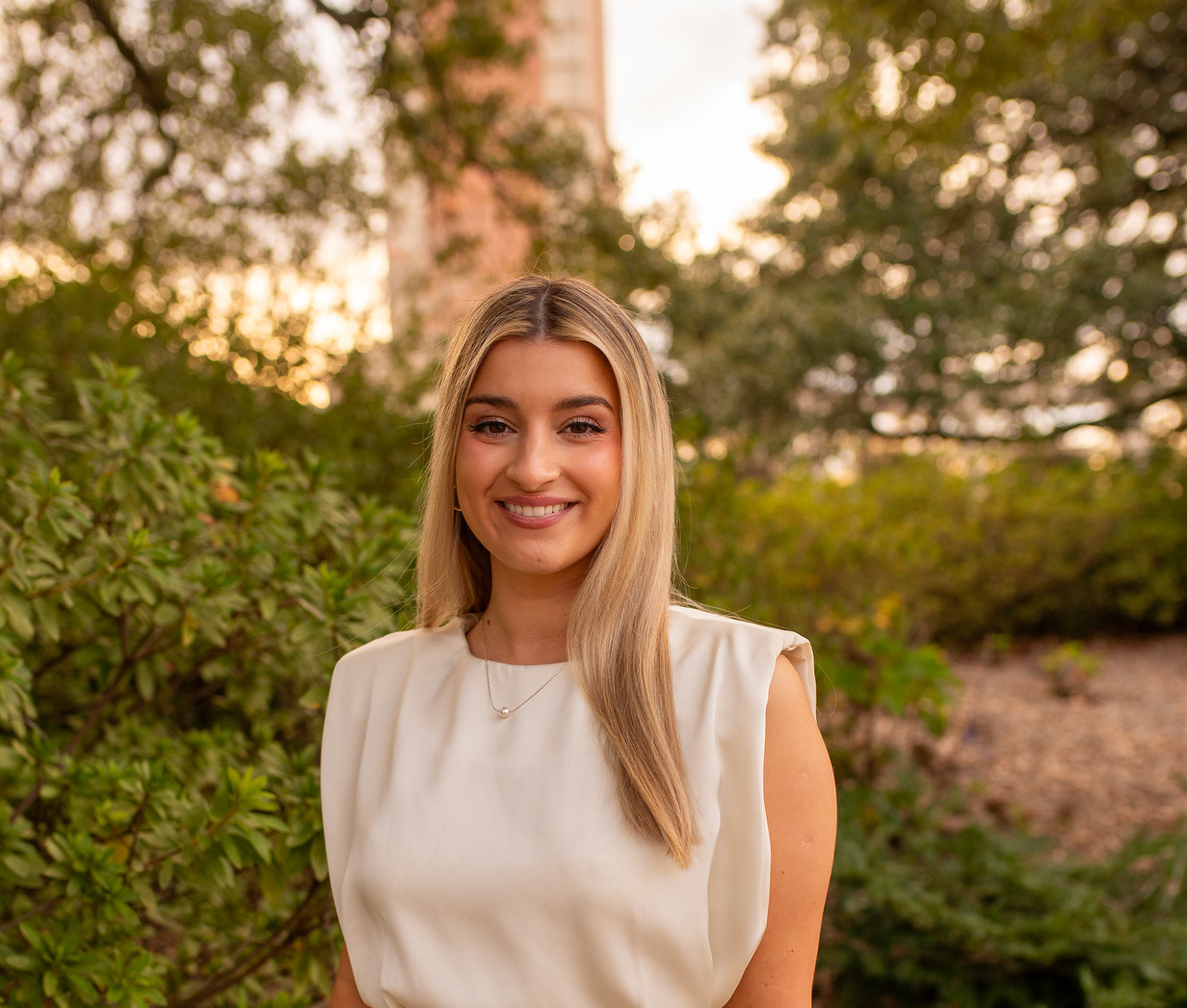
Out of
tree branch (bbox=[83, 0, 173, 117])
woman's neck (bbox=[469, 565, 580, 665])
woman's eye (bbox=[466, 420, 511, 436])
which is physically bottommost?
woman's neck (bbox=[469, 565, 580, 665])

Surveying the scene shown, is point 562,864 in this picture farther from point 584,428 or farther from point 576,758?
point 584,428

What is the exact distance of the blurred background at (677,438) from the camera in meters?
1.97

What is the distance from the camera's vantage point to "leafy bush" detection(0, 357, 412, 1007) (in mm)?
1694

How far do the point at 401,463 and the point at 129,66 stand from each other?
428 cm

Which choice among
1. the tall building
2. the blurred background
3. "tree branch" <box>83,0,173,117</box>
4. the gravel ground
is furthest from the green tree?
"tree branch" <box>83,0,173,117</box>

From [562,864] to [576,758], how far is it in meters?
0.15

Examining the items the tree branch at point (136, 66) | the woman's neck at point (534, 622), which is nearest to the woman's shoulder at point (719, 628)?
the woman's neck at point (534, 622)

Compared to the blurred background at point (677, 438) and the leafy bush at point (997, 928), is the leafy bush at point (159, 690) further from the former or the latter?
the leafy bush at point (997, 928)

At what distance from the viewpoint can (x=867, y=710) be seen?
4793 millimetres

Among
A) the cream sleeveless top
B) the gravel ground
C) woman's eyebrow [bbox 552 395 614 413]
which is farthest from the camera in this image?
the gravel ground

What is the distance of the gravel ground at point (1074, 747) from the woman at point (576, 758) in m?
3.34

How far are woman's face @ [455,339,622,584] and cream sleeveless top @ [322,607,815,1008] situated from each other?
0.23m

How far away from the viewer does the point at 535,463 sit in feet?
4.65

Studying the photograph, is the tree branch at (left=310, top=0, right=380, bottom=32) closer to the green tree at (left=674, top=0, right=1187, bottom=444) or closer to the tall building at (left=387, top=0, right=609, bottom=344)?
the tall building at (left=387, top=0, right=609, bottom=344)
